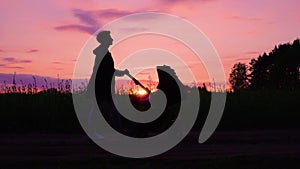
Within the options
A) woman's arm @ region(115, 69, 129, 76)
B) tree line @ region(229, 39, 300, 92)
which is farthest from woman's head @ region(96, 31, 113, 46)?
tree line @ region(229, 39, 300, 92)

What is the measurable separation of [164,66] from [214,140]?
3.22 meters

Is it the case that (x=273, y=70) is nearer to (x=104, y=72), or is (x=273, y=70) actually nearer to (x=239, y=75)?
(x=239, y=75)

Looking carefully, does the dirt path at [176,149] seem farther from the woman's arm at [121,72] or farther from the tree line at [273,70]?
the tree line at [273,70]

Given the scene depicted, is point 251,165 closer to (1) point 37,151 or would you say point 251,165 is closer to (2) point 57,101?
(1) point 37,151

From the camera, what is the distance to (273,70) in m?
70.5

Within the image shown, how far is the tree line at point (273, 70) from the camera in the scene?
219ft

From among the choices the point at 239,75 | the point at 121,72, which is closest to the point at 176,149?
the point at 121,72

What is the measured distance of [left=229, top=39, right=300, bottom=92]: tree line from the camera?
66850mm

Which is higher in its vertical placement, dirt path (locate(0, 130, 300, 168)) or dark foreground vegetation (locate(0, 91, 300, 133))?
dark foreground vegetation (locate(0, 91, 300, 133))

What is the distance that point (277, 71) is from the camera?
69.3 m

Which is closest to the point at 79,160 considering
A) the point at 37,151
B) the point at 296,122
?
the point at 37,151

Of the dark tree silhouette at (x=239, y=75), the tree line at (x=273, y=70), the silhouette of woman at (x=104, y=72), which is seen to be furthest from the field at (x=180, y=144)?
the dark tree silhouette at (x=239, y=75)

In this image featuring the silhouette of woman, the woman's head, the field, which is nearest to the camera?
the field

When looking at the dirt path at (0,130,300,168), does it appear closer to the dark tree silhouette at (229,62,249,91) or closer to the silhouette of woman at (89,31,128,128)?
the silhouette of woman at (89,31,128,128)
